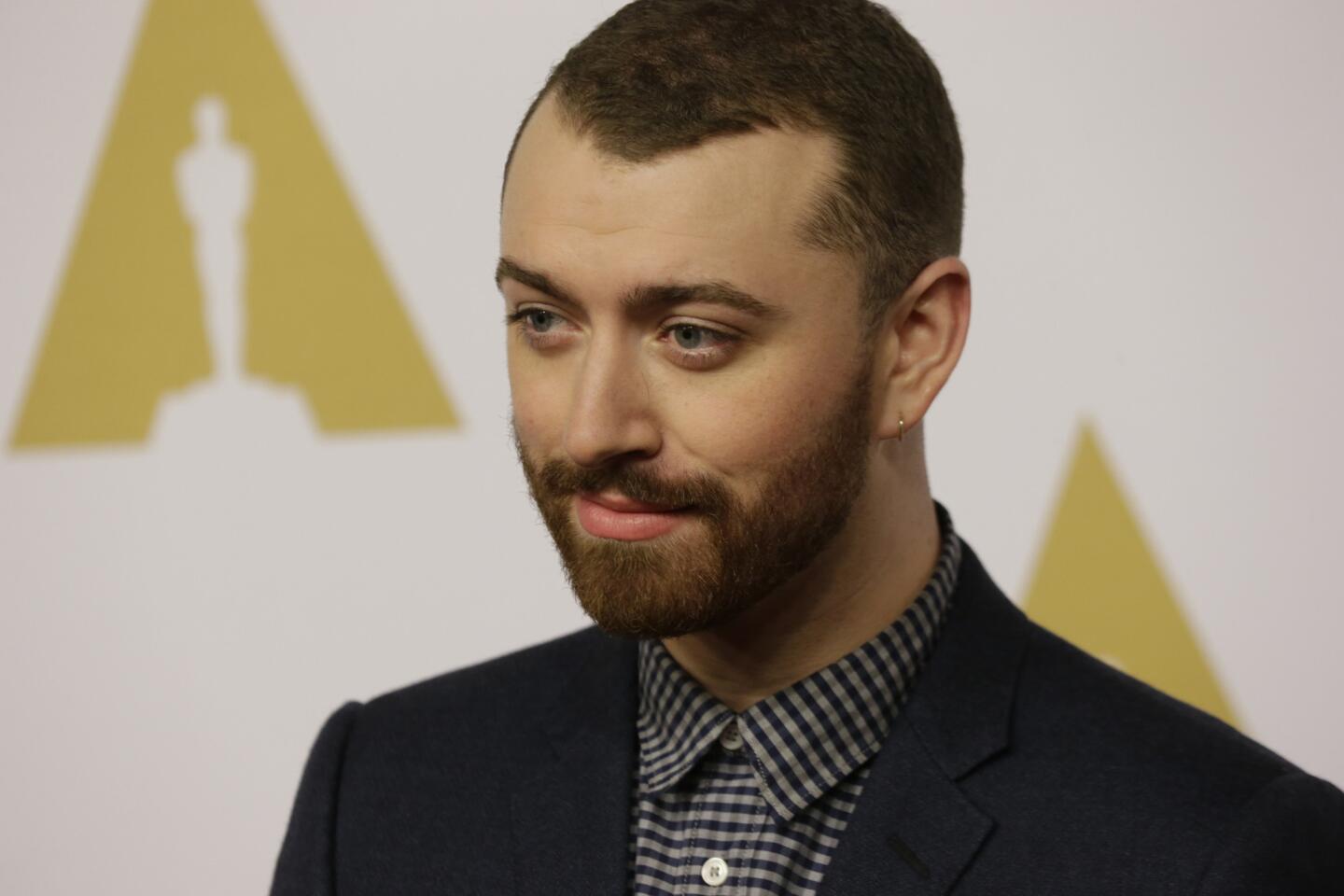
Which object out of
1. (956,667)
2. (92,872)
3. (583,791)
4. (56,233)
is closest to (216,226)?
(56,233)

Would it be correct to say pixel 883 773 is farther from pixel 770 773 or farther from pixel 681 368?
pixel 681 368

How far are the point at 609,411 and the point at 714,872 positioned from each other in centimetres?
50

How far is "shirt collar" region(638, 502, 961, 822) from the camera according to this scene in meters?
1.89

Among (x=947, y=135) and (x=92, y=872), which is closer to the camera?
(x=947, y=135)

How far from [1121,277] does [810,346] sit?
57.3 inches

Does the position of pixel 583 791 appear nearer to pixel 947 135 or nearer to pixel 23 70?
pixel 947 135

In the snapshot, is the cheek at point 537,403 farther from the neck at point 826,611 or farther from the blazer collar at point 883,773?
the blazer collar at point 883,773

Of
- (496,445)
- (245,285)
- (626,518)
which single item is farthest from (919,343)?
(245,285)

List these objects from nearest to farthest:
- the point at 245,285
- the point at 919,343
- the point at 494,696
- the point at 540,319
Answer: the point at 540,319 < the point at 919,343 < the point at 494,696 < the point at 245,285

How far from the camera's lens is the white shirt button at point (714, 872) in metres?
1.88

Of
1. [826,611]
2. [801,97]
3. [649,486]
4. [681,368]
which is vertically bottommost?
[826,611]

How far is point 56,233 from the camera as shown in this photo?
3.18 metres

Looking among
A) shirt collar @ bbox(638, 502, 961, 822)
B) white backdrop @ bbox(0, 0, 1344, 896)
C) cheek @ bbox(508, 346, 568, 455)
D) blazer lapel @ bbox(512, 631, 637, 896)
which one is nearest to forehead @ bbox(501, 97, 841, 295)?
cheek @ bbox(508, 346, 568, 455)

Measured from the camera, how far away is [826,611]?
1.93 m
